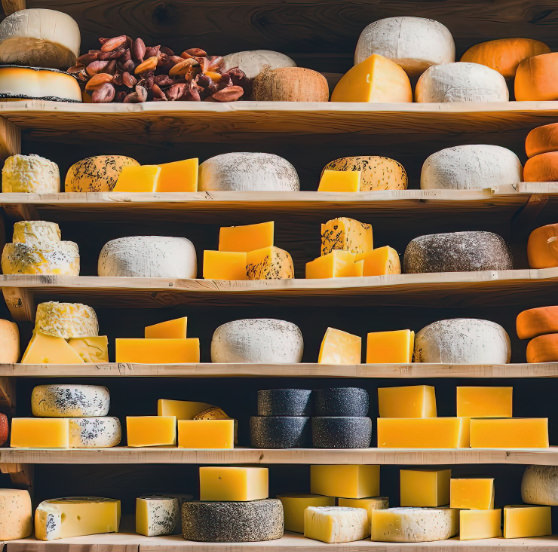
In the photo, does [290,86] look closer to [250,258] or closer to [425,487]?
[250,258]

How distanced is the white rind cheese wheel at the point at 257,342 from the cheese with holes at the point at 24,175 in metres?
0.69

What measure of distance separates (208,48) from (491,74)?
99 centimetres

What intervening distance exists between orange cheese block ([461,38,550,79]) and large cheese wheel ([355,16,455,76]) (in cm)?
12

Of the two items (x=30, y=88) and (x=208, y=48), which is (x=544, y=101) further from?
(x=30, y=88)

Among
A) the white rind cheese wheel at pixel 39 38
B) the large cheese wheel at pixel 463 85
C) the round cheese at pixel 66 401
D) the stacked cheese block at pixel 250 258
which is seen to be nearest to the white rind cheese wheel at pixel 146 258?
the stacked cheese block at pixel 250 258

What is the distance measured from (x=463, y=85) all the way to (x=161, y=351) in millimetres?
1197

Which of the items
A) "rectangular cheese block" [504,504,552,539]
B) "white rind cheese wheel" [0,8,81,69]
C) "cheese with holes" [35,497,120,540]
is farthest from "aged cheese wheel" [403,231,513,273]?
"white rind cheese wheel" [0,8,81,69]

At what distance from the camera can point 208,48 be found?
3.02 meters

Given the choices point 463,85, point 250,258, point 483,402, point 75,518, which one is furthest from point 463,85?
point 75,518

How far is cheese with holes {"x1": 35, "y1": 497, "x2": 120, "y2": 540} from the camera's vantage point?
237 cm

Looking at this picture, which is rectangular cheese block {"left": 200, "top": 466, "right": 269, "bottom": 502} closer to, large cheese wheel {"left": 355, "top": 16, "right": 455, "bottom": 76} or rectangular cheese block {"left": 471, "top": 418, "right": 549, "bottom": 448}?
rectangular cheese block {"left": 471, "top": 418, "right": 549, "bottom": 448}

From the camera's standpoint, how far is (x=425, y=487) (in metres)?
2.46

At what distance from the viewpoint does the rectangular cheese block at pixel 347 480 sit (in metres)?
2.46

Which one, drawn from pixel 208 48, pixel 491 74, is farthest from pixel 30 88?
pixel 491 74
